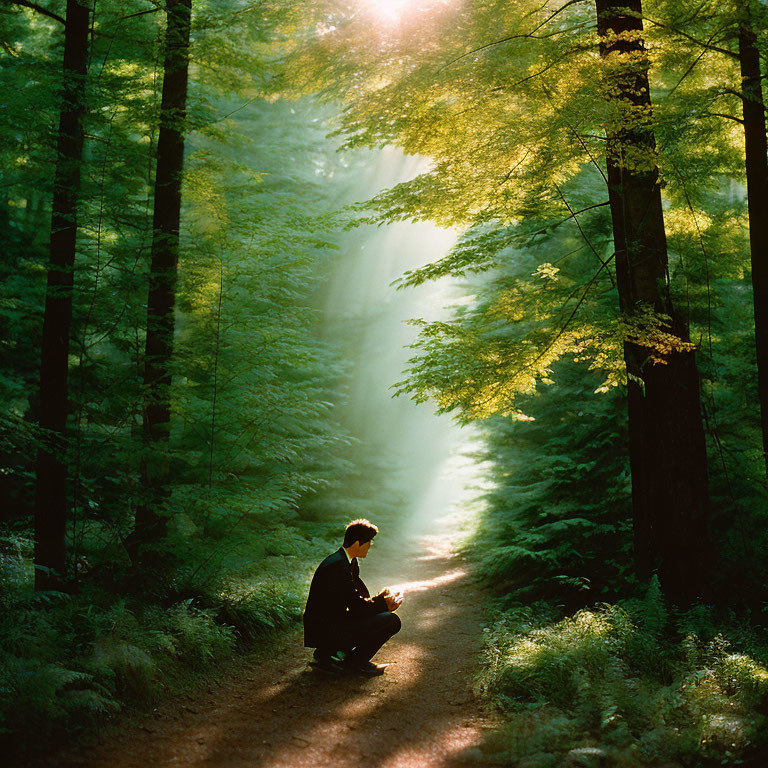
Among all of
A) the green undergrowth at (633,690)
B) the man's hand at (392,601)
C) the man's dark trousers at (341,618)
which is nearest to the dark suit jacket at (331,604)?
the man's dark trousers at (341,618)

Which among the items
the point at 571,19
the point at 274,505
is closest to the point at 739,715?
the point at 274,505

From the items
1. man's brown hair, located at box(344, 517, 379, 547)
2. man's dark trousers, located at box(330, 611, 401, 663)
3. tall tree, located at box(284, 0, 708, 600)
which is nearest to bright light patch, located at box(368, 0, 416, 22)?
tall tree, located at box(284, 0, 708, 600)

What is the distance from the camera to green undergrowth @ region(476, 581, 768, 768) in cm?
399

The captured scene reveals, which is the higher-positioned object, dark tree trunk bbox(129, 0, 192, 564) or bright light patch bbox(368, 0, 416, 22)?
bright light patch bbox(368, 0, 416, 22)

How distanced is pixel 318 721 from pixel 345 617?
45.4 inches

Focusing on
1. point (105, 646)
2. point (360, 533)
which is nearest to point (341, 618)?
point (360, 533)

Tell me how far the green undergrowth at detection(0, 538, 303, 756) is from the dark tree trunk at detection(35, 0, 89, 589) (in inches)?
28.3

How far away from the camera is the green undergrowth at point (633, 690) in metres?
3.99

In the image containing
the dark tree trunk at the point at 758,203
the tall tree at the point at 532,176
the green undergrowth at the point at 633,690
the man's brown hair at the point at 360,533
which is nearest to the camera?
the green undergrowth at the point at 633,690

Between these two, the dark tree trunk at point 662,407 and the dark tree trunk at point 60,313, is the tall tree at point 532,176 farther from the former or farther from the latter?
the dark tree trunk at point 60,313

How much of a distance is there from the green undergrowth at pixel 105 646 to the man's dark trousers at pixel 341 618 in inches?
44.2

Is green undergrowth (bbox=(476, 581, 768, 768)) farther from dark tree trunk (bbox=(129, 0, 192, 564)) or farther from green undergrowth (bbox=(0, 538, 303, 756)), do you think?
dark tree trunk (bbox=(129, 0, 192, 564))

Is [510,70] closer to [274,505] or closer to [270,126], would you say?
[274,505]

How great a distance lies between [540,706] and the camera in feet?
15.7
